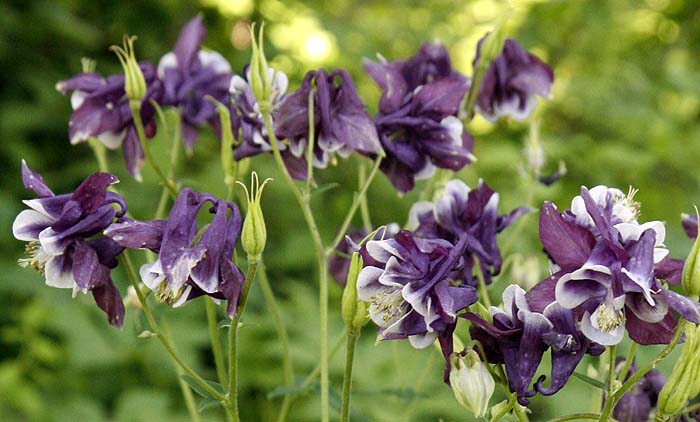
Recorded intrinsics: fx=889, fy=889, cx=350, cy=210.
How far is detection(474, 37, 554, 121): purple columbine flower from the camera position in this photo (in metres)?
1.03

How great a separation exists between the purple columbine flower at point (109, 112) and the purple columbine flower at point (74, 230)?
25 cm

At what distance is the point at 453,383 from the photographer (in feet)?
1.98

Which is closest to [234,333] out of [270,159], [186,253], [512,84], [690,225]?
[186,253]

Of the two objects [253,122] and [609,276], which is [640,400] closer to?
[609,276]

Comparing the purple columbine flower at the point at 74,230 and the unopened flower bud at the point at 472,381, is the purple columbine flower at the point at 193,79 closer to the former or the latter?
the purple columbine flower at the point at 74,230

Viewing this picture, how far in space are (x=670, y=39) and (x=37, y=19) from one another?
1838 millimetres

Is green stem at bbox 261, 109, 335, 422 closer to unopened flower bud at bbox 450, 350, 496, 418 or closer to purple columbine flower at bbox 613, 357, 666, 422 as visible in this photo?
unopened flower bud at bbox 450, 350, 496, 418

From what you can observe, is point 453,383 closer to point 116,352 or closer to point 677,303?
point 677,303

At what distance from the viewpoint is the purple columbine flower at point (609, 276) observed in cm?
57

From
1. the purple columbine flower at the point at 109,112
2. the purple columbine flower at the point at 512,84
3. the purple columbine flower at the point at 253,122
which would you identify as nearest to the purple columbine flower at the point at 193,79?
the purple columbine flower at the point at 109,112

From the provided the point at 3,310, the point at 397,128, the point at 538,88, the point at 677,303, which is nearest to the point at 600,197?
the point at 677,303

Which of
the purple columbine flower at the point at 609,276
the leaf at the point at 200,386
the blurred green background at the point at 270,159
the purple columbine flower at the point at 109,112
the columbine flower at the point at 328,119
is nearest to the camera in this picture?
the purple columbine flower at the point at 609,276

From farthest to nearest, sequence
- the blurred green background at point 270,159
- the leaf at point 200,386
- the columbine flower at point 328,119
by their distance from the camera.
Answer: the blurred green background at point 270,159 → the columbine flower at point 328,119 → the leaf at point 200,386

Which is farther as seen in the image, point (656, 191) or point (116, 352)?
point (656, 191)
